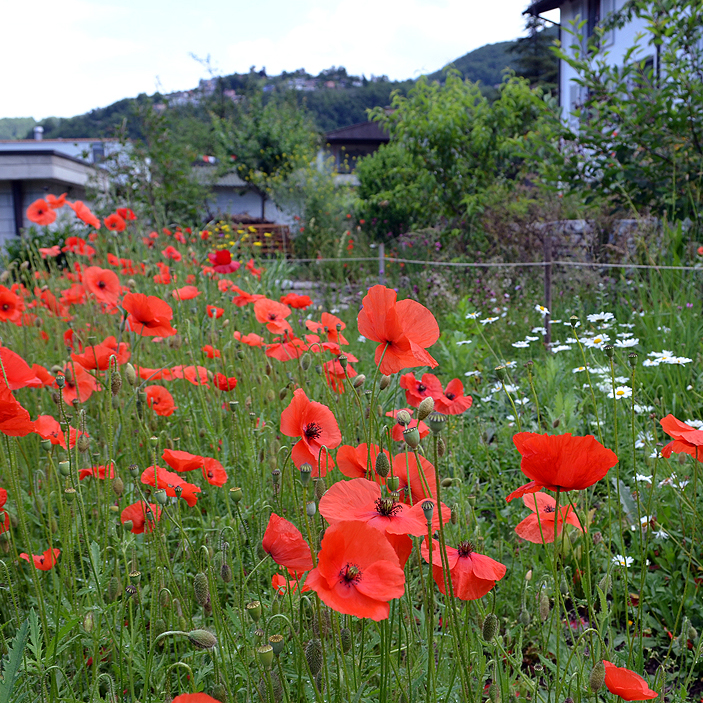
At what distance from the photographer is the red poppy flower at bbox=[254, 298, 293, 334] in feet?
6.75

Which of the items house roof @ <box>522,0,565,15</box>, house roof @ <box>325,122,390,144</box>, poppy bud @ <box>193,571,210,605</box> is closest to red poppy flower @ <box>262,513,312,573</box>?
poppy bud @ <box>193,571,210,605</box>

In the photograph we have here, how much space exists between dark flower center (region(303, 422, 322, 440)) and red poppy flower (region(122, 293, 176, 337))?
75cm

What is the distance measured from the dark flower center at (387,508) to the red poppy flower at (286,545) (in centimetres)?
13

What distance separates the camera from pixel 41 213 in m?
3.96

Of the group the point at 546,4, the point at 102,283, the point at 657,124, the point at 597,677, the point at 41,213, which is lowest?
the point at 597,677

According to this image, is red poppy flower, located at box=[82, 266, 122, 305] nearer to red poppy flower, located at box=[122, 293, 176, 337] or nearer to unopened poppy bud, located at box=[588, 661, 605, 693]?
red poppy flower, located at box=[122, 293, 176, 337]

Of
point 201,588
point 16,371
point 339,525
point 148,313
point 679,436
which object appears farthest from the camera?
point 148,313

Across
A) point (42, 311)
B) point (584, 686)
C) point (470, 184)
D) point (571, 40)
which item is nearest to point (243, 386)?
point (584, 686)

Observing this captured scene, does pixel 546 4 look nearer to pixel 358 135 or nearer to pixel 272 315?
pixel 358 135

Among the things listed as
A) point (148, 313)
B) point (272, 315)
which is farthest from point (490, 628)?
point (272, 315)

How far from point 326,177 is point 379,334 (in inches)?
619

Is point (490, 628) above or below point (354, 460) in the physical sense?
below

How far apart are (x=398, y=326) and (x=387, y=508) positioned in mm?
304

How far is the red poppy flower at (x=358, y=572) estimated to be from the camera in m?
0.67
